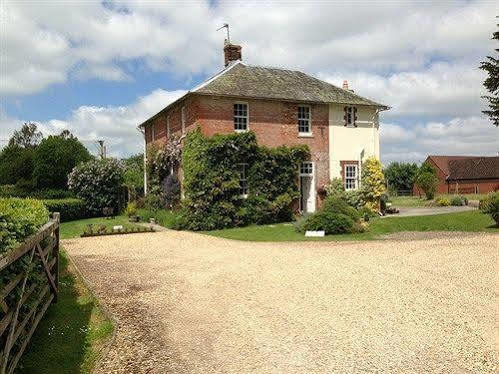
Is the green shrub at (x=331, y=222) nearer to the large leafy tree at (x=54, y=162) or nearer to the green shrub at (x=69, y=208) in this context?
the green shrub at (x=69, y=208)

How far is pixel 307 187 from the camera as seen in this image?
26312mm

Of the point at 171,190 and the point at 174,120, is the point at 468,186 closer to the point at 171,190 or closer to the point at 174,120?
the point at 174,120

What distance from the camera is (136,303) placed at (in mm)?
8930

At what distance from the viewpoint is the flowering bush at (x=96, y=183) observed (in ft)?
98.3

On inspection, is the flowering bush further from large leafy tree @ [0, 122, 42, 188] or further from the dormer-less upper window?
the dormer-less upper window

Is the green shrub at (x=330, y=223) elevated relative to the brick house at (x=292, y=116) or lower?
lower

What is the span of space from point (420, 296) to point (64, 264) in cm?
911

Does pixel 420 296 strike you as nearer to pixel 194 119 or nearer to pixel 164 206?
pixel 194 119

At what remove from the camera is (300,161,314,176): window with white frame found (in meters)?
25.9

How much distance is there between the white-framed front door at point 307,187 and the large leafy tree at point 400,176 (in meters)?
40.2

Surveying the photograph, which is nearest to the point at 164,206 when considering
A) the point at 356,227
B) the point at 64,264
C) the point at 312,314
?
the point at 356,227

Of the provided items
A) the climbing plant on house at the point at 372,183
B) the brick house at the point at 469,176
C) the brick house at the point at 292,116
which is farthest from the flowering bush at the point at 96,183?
the brick house at the point at 469,176

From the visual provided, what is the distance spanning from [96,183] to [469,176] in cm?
4834

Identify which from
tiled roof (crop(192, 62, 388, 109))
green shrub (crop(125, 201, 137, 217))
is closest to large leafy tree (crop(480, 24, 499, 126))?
tiled roof (crop(192, 62, 388, 109))
